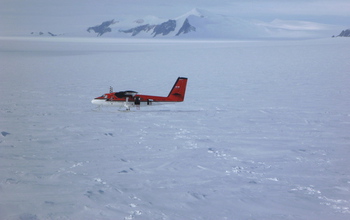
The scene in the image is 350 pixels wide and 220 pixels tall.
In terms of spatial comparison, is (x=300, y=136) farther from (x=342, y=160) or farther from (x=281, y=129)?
(x=342, y=160)

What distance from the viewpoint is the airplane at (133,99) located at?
20938mm

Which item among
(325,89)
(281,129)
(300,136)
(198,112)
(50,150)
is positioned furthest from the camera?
(325,89)

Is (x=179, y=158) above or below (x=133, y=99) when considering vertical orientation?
below

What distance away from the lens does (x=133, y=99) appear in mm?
21172

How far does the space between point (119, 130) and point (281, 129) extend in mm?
7407

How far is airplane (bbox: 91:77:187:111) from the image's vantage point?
2094 centimetres

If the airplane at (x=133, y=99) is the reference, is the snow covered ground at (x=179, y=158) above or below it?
below

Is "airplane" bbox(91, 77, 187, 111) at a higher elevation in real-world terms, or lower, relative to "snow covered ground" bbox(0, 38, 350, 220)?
higher

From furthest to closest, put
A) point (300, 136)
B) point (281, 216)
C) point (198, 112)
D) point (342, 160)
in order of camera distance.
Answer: point (198, 112) < point (300, 136) < point (342, 160) < point (281, 216)

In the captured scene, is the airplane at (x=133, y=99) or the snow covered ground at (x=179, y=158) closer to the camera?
the snow covered ground at (x=179, y=158)

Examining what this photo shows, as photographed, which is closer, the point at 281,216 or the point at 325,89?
the point at 281,216

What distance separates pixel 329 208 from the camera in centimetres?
988

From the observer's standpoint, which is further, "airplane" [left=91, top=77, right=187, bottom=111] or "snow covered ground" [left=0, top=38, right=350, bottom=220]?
"airplane" [left=91, top=77, right=187, bottom=111]

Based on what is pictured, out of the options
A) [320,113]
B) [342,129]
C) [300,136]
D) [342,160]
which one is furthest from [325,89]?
[342,160]
